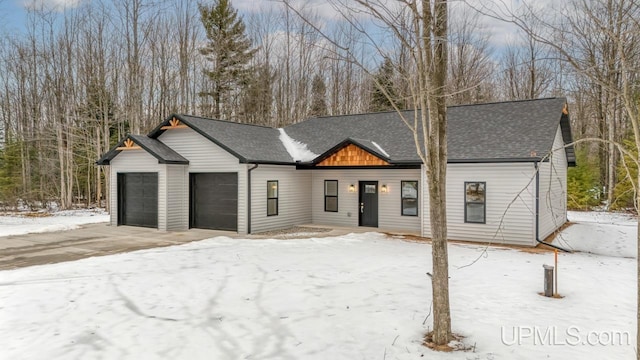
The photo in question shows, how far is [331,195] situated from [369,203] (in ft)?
5.62

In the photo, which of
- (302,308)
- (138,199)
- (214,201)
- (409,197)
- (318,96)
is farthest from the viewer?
(318,96)

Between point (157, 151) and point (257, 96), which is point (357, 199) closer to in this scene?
point (157, 151)

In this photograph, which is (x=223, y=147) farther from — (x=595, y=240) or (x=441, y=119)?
(x=595, y=240)

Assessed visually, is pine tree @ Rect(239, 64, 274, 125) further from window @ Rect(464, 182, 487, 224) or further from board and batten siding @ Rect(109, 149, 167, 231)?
window @ Rect(464, 182, 487, 224)

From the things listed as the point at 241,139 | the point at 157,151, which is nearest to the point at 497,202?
the point at 241,139

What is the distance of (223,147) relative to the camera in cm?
1339

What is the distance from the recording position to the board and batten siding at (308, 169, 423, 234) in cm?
1403

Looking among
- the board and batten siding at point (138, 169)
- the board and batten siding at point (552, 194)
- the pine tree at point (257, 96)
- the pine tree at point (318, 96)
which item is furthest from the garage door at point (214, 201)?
the pine tree at point (318, 96)

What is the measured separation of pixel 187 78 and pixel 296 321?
23.9 metres

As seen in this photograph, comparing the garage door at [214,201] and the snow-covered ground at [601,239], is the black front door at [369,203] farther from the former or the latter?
the snow-covered ground at [601,239]

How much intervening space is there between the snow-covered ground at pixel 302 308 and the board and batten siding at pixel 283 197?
13.2 feet

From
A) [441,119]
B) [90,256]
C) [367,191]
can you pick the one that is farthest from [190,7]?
[441,119]

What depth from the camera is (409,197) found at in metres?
14.0

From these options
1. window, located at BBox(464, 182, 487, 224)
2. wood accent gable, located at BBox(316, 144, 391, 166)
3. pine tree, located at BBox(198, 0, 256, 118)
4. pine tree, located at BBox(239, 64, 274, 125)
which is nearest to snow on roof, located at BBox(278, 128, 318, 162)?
wood accent gable, located at BBox(316, 144, 391, 166)
